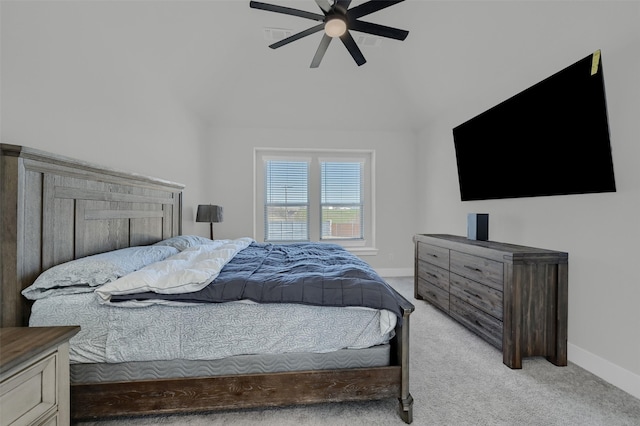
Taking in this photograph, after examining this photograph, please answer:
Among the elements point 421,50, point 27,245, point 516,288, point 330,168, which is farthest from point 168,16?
point 516,288

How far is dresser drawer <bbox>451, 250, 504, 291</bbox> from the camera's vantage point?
2.28m

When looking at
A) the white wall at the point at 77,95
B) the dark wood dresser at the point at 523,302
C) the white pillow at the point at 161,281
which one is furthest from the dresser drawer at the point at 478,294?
the white wall at the point at 77,95

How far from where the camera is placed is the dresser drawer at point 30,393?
3.14 ft

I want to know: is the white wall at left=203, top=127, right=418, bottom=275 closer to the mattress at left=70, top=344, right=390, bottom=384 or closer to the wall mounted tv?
the wall mounted tv

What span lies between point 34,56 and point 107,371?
180cm

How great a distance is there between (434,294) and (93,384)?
3038 millimetres

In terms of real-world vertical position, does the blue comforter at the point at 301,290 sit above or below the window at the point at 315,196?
below

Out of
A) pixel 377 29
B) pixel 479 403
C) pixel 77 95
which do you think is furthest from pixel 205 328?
pixel 377 29

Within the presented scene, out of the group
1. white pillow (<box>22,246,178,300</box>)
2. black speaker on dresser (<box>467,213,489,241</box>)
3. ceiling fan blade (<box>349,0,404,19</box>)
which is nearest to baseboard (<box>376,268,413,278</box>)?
black speaker on dresser (<box>467,213,489,241</box>)

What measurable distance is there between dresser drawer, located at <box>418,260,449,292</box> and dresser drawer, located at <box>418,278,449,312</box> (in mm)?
49

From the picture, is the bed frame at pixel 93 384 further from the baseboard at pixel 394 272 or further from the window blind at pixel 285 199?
the baseboard at pixel 394 272

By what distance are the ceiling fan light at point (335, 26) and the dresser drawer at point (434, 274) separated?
2450mm

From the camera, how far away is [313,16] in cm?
212

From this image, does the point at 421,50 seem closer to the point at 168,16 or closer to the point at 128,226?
the point at 168,16
